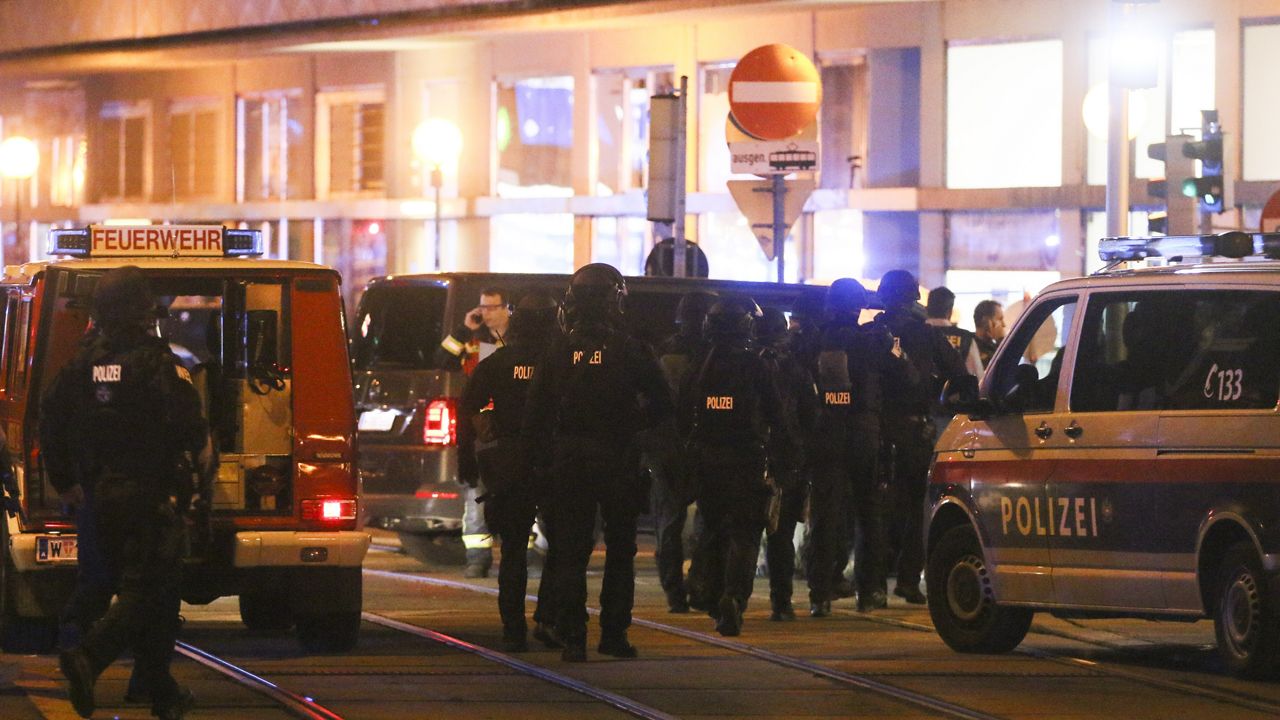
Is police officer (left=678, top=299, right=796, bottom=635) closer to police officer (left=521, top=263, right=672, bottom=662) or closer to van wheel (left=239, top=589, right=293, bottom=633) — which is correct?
police officer (left=521, top=263, right=672, bottom=662)

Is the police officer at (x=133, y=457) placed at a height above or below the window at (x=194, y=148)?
below

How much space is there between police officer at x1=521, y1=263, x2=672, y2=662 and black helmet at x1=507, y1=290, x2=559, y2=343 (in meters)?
0.43

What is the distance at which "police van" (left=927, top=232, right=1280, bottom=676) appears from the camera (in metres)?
9.67

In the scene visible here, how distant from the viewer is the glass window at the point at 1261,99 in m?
26.7

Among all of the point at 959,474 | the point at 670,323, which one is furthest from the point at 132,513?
the point at 670,323

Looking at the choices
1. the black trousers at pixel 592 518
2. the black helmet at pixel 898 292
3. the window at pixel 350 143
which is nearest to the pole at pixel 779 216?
the black helmet at pixel 898 292

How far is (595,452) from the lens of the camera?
1090 cm

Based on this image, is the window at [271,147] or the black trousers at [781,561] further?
the window at [271,147]

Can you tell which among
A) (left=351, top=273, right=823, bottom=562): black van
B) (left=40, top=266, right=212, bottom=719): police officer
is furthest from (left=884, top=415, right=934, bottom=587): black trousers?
(left=40, top=266, right=212, bottom=719): police officer

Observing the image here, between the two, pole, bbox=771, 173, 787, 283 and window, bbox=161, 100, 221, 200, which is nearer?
pole, bbox=771, 173, 787, 283

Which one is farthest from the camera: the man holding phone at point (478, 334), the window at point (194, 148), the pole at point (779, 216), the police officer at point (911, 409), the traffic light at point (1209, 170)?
the window at point (194, 148)

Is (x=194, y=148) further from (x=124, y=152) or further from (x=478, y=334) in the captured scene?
(x=478, y=334)

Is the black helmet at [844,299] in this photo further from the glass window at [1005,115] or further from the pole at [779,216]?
the glass window at [1005,115]

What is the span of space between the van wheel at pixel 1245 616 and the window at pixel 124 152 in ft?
102
